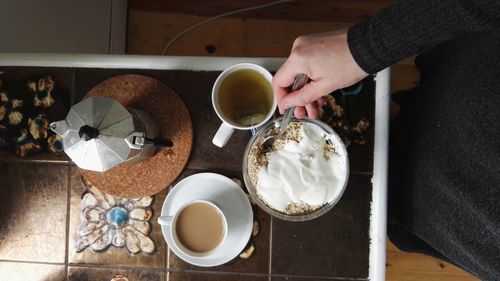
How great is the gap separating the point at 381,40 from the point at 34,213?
752 mm

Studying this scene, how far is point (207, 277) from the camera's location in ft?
2.78

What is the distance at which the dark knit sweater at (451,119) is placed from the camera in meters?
0.54

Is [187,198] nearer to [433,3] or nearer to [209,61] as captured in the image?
[209,61]

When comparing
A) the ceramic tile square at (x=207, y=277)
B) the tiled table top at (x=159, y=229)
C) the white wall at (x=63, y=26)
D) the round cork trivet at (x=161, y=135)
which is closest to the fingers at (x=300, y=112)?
the tiled table top at (x=159, y=229)

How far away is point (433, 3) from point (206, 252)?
56 cm

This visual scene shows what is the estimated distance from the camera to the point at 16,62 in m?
0.89

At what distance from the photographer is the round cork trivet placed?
85 centimetres

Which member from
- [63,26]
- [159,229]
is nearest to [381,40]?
[159,229]

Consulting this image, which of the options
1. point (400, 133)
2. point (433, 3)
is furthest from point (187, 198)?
point (433, 3)

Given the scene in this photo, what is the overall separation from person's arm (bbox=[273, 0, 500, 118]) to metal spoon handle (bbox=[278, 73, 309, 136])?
0.04 ft

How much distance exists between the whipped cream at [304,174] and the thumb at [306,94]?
0.29ft

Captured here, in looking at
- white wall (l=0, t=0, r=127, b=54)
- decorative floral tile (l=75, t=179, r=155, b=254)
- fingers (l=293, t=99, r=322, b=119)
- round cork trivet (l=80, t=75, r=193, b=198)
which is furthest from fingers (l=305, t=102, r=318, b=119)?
white wall (l=0, t=0, r=127, b=54)

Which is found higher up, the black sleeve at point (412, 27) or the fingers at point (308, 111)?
the black sleeve at point (412, 27)

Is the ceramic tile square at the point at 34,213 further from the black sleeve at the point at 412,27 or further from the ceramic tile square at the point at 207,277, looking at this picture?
the black sleeve at the point at 412,27
